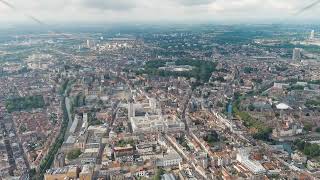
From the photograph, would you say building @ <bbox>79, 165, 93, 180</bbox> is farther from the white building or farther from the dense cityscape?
the white building

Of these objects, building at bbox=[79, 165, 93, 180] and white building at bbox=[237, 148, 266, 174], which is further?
white building at bbox=[237, 148, 266, 174]

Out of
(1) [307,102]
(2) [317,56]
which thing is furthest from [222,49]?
(1) [307,102]

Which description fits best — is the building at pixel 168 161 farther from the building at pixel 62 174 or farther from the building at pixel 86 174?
Result: the building at pixel 62 174

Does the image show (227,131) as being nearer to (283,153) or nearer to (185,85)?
(283,153)

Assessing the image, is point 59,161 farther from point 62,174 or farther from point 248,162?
point 248,162

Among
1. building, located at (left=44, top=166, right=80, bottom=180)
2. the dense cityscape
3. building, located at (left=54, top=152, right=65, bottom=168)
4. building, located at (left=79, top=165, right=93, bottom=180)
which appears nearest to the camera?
building, located at (left=79, top=165, right=93, bottom=180)

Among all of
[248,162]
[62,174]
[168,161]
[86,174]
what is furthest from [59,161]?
[248,162]

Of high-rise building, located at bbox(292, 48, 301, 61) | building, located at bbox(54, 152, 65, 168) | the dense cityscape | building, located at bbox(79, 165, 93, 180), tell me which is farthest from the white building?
high-rise building, located at bbox(292, 48, 301, 61)

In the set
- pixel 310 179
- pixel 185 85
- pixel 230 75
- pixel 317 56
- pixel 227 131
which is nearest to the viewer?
pixel 310 179
